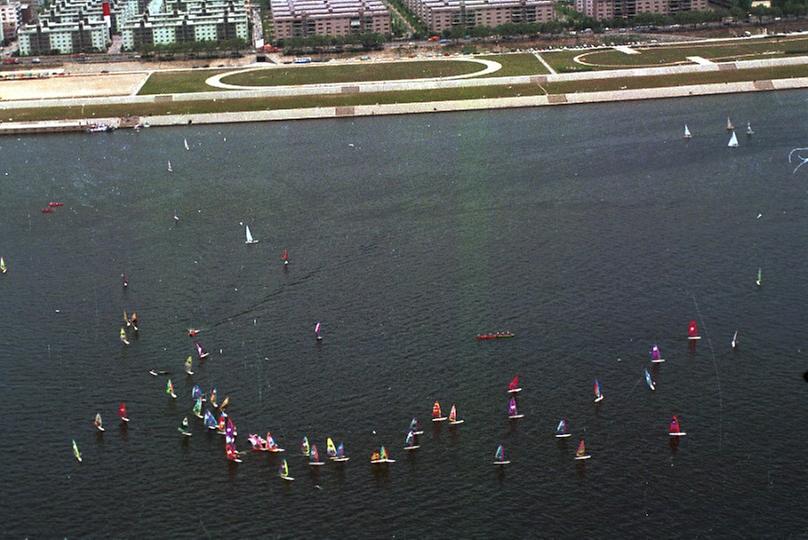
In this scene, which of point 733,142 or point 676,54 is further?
point 676,54

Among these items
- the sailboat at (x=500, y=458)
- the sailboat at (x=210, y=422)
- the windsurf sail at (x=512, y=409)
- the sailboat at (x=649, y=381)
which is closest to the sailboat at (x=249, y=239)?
the sailboat at (x=210, y=422)

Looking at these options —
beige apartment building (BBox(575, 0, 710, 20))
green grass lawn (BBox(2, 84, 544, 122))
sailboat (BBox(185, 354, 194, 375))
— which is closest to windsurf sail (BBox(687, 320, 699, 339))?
sailboat (BBox(185, 354, 194, 375))

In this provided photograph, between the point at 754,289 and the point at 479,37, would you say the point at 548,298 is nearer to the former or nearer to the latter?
the point at 754,289

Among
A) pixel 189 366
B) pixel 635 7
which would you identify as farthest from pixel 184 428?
pixel 635 7

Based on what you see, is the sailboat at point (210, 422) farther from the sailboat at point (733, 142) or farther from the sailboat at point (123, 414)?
the sailboat at point (733, 142)

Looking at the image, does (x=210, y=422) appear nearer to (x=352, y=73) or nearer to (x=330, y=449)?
(x=330, y=449)
